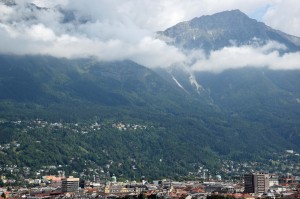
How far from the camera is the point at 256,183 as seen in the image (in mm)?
161625

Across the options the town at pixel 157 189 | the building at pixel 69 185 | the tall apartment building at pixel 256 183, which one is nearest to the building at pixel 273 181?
the town at pixel 157 189

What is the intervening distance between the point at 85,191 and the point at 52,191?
455 inches

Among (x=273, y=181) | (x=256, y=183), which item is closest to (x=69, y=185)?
(x=256, y=183)

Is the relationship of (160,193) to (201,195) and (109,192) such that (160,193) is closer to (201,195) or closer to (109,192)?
(201,195)

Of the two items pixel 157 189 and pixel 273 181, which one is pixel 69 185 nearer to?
pixel 157 189

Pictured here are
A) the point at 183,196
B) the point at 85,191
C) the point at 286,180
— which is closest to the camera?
the point at 183,196

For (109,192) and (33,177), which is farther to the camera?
(33,177)

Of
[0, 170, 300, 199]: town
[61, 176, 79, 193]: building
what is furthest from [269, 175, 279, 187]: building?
[61, 176, 79, 193]: building

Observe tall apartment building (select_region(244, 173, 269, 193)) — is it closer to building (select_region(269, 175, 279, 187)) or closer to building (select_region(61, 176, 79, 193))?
building (select_region(269, 175, 279, 187))

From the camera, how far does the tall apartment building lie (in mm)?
160750

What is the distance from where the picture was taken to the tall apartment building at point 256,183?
160750 mm

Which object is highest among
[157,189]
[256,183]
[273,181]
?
[273,181]

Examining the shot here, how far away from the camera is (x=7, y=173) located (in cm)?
19625

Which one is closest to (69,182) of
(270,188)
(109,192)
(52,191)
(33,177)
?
(52,191)
